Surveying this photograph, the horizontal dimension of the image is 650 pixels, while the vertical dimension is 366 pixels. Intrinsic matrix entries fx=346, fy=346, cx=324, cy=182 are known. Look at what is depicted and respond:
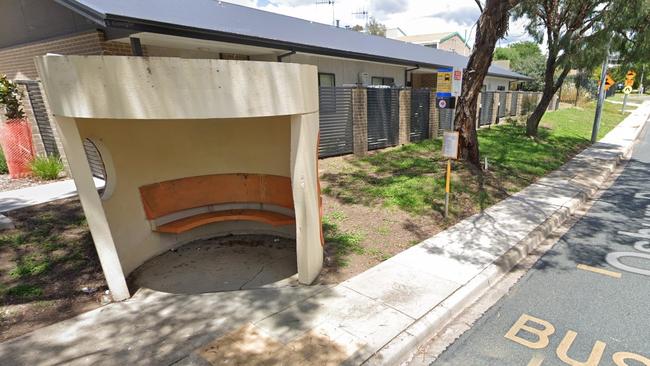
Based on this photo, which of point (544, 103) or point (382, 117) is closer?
point (382, 117)

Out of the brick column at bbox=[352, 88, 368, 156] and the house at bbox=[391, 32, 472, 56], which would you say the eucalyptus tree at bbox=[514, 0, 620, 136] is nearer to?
the brick column at bbox=[352, 88, 368, 156]

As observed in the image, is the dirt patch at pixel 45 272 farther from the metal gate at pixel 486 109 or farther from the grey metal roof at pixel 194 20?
the metal gate at pixel 486 109

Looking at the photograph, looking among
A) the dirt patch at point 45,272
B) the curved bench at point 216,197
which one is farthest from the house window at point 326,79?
the dirt patch at point 45,272

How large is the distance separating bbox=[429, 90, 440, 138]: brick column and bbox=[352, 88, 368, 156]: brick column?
416 centimetres

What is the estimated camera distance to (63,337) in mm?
3170

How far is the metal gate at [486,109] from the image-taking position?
17.7 m

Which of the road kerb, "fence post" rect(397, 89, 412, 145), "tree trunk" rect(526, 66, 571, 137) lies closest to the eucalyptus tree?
"tree trunk" rect(526, 66, 571, 137)

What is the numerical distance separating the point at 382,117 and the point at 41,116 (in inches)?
368

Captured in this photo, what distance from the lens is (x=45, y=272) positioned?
4.30 metres

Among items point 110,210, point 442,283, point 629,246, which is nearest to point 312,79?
point 442,283

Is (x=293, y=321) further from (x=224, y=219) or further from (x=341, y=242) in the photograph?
(x=224, y=219)

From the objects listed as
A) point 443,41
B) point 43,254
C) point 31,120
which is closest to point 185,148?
point 43,254

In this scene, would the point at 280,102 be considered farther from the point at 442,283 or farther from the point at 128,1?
the point at 128,1

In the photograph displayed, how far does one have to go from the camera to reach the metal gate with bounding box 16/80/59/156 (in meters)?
8.27
